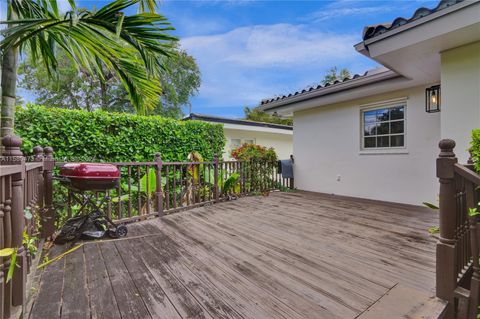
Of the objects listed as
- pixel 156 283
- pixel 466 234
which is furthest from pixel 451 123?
pixel 156 283

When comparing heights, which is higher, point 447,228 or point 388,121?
point 388,121

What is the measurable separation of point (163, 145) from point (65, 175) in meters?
2.99

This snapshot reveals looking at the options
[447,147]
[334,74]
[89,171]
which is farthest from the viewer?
[334,74]

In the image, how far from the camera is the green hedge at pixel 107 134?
13.2ft

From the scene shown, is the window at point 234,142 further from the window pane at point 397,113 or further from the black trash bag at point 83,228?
the black trash bag at point 83,228

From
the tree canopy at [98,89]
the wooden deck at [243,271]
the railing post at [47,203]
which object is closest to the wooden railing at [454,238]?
the wooden deck at [243,271]

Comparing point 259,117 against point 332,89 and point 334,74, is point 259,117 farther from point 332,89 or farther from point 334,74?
point 332,89

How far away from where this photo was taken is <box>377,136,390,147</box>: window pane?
5.28 meters

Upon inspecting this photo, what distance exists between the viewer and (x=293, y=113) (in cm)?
715

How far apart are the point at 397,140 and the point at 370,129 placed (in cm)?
65

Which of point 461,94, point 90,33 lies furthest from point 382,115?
point 90,33

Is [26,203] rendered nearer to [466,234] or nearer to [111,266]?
[111,266]

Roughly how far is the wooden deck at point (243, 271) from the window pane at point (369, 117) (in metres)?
2.65

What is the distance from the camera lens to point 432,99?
434 cm
